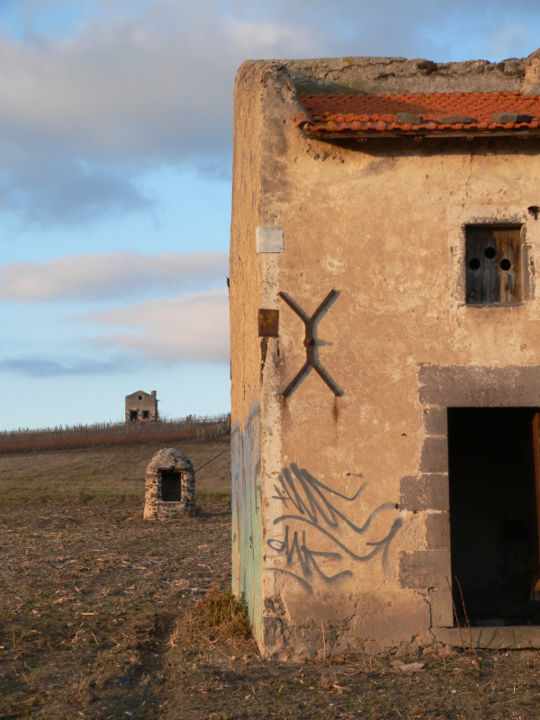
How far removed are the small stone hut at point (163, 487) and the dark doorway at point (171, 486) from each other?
0.38ft

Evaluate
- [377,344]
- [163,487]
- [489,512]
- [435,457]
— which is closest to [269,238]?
[377,344]

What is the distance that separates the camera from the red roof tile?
780cm

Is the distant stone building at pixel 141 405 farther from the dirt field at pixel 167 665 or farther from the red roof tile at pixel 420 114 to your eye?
the red roof tile at pixel 420 114

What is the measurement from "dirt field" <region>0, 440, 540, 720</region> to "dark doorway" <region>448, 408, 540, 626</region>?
345cm

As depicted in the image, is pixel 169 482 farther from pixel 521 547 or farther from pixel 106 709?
pixel 106 709

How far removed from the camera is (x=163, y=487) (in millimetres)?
22812

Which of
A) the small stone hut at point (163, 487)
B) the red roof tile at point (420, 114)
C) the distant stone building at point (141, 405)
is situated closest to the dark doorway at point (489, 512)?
the red roof tile at point (420, 114)

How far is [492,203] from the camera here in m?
8.08

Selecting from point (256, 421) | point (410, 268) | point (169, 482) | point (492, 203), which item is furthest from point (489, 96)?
Answer: point (169, 482)

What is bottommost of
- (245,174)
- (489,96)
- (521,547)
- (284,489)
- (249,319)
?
Result: (521,547)

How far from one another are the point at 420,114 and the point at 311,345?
8.59ft

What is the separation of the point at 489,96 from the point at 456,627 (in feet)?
17.8

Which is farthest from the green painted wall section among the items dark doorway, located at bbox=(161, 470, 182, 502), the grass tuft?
dark doorway, located at bbox=(161, 470, 182, 502)

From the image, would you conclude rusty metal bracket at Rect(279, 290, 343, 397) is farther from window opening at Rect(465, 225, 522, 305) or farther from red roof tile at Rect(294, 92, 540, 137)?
red roof tile at Rect(294, 92, 540, 137)
